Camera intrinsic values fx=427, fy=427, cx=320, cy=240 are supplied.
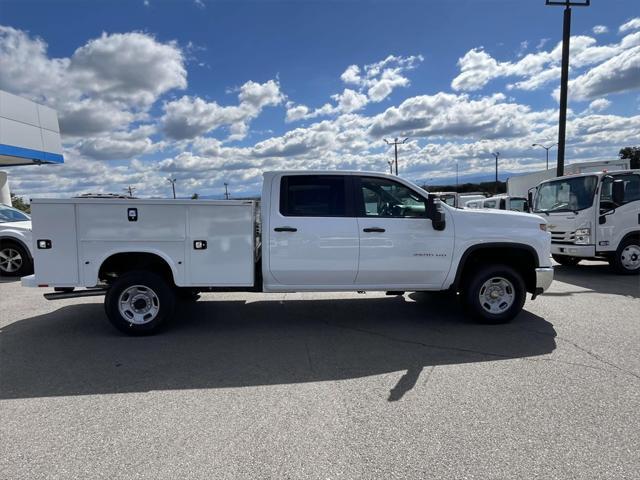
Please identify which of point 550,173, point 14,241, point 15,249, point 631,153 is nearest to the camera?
point 14,241

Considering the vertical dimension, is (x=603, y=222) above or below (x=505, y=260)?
above

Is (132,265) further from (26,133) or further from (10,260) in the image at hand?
(26,133)

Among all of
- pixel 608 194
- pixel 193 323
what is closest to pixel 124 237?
pixel 193 323

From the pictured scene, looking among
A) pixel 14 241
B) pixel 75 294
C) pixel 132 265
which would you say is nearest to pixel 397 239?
pixel 132 265

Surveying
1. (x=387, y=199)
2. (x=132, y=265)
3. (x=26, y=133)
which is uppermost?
(x=26, y=133)

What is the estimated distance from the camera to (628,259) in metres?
9.27

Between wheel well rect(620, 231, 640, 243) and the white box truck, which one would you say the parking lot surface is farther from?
the white box truck

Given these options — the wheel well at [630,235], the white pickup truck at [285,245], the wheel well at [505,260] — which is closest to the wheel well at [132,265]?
the white pickup truck at [285,245]

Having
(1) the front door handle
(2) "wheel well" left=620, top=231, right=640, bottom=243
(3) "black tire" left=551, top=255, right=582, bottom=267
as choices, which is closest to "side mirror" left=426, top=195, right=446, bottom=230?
(1) the front door handle

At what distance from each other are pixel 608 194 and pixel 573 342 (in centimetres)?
569

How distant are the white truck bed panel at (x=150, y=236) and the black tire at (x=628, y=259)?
8275 millimetres

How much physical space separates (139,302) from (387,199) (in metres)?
3.39

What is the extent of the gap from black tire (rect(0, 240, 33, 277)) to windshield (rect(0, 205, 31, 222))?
85cm

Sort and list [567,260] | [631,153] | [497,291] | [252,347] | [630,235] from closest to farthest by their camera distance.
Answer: [252,347], [497,291], [630,235], [567,260], [631,153]
